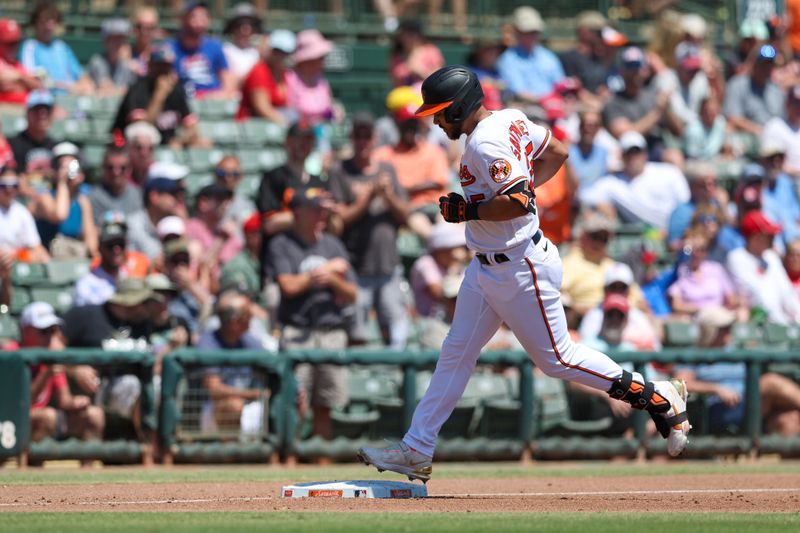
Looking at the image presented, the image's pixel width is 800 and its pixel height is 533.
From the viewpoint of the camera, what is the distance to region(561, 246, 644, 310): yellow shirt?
1184 centimetres

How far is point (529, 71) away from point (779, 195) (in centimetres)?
290

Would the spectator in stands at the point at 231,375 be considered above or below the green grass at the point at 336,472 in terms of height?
Answer: above

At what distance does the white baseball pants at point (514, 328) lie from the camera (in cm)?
696

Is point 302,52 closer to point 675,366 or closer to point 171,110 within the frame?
point 171,110

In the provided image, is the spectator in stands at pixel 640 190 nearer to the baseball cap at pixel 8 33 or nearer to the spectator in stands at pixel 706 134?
the spectator in stands at pixel 706 134

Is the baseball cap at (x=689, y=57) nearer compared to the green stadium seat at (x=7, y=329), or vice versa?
the green stadium seat at (x=7, y=329)

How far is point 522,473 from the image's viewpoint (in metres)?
9.67

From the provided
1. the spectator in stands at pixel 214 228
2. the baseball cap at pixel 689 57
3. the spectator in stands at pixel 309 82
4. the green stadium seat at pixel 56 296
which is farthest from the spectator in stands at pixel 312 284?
the baseball cap at pixel 689 57

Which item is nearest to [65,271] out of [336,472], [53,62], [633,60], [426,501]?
[336,472]

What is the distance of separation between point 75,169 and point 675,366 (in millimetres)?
5009

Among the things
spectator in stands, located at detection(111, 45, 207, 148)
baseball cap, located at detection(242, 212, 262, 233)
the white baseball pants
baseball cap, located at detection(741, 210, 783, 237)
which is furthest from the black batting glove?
baseball cap, located at detection(741, 210, 783, 237)

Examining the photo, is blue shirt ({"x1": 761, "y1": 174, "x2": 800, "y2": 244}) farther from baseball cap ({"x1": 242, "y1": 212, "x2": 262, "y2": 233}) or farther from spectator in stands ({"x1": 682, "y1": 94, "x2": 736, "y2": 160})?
baseball cap ({"x1": 242, "y1": 212, "x2": 262, "y2": 233})

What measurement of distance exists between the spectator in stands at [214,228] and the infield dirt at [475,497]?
11.6 ft

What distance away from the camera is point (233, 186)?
1217cm
